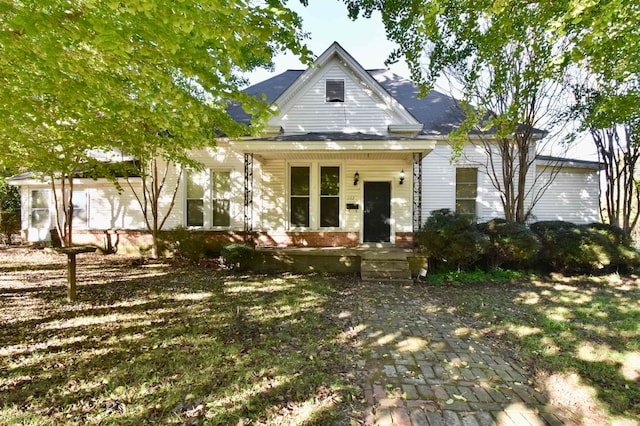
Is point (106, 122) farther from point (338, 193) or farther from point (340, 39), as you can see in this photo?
point (340, 39)

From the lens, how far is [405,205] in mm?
9250

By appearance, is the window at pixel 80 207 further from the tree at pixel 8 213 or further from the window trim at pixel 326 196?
the window trim at pixel 326 196

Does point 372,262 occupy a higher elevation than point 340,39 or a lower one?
lower

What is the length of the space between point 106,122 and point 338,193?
20.4 ft

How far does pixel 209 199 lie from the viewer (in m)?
10.2

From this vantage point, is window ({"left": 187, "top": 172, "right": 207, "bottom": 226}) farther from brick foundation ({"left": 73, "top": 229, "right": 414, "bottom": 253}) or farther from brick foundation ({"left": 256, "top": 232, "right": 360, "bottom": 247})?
brick foundation ({"left": 256, "top": 232, "right": 360, "bottom": 247})

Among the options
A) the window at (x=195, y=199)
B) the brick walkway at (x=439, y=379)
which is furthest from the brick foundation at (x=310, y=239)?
the brick walkway at (x=439, y=379)

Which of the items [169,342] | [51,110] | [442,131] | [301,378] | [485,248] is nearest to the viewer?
[301,378]

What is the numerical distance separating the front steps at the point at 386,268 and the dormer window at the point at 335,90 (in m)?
5.42

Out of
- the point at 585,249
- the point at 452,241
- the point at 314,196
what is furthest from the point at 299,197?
the point at 585,249

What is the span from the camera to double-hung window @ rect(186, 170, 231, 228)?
10.2 metres

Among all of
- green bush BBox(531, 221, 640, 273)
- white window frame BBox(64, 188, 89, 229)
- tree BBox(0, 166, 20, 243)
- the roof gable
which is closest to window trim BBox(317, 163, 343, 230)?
the roof gable

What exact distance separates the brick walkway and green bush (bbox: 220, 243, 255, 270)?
4203 millimetres

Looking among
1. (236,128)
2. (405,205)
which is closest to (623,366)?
(405,205)
